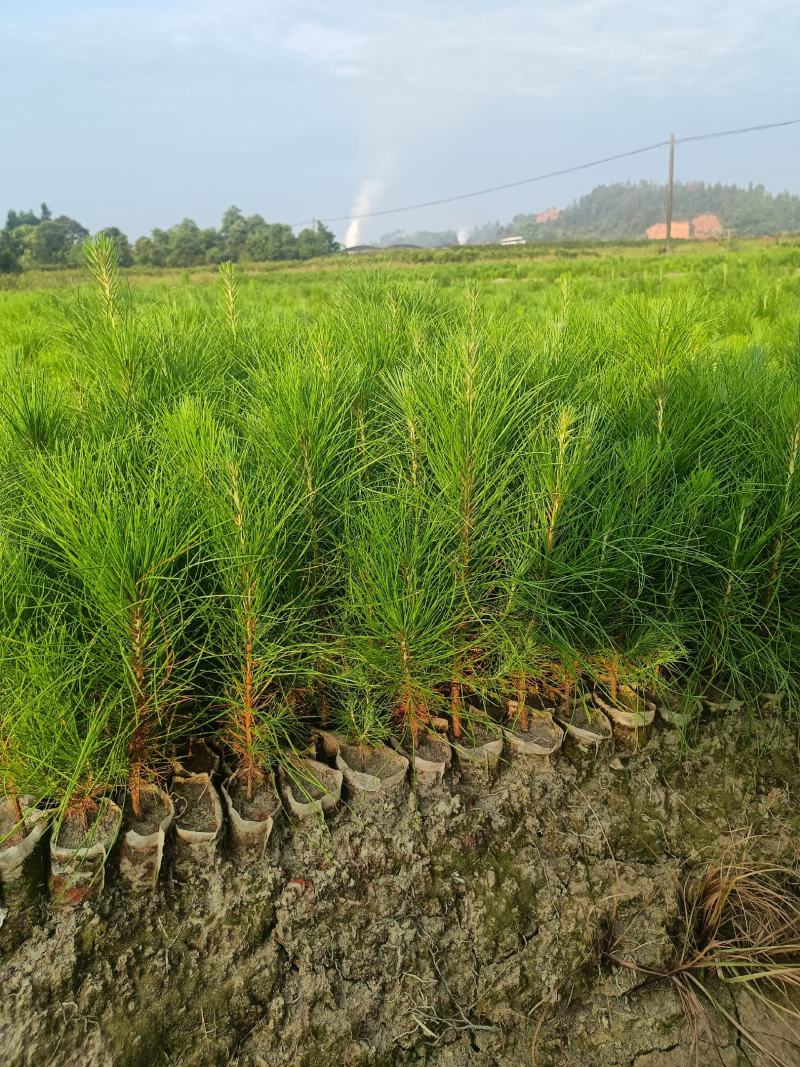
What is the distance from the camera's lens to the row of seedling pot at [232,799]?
3.62 feet

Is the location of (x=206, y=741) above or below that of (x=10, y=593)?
below

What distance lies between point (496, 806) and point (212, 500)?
736mm

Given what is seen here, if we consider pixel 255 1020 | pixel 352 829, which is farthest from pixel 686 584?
pixel 255 1020

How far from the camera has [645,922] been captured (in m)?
1.21

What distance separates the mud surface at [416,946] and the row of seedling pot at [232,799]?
1.2 inches

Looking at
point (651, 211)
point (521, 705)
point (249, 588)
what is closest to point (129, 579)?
point (249, 588)

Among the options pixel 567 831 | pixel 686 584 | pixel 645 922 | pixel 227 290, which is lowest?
pixel 645 922

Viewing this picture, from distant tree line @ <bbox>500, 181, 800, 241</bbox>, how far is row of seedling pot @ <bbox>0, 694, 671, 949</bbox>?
99474 millimetres

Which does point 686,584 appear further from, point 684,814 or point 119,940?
point 119,940

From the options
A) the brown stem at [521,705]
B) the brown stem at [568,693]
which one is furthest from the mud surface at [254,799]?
the brown stem at [568,693]

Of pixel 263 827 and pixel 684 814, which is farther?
pixel 684 814

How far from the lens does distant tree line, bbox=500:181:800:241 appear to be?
98062 millimetres

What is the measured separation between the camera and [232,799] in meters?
1.23

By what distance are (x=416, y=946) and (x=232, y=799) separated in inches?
14.9
